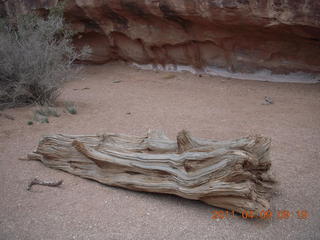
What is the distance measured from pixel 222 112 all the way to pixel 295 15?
2.44 meters

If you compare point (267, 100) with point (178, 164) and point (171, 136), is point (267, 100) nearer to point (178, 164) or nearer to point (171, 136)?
point (171, 136)

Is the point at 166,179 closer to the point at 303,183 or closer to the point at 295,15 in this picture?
the point at 303,183

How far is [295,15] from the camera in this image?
6.95 meters

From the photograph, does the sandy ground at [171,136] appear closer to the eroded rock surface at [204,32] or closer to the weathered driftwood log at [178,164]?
the weathered driftwood log at [178,164]

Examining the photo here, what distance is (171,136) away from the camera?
5.30 metres
